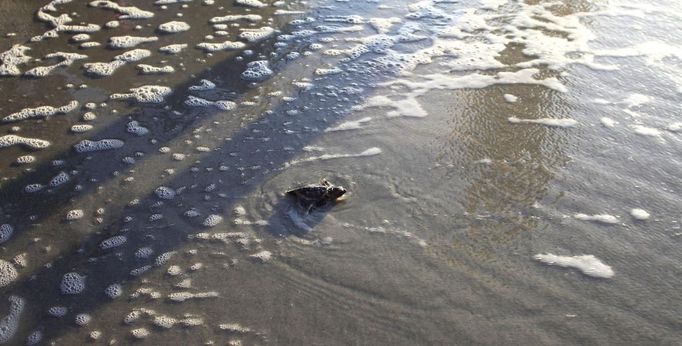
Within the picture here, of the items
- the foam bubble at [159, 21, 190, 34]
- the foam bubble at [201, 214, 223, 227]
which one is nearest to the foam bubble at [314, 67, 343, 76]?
the foam bubble at [159, 21, 190, 34]

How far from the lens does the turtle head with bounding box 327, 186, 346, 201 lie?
3.33 m

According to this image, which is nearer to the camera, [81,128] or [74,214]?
[74,214]

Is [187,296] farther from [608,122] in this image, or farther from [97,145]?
[608,122]

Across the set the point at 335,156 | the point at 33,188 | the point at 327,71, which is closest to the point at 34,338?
the point at 33,188

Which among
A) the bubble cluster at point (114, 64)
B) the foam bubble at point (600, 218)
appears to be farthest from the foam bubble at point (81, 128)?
the foam bubble at point (600, 218)

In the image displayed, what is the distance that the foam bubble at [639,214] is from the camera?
3.27 metres

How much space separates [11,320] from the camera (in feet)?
8.83

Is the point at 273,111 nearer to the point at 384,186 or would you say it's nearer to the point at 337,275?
the point at 384,186

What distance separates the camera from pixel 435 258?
9.89 ft

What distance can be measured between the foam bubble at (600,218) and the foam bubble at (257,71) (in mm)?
2646

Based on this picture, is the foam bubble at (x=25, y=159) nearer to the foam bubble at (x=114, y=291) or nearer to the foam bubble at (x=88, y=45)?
the foam bubble at (x=114, y=291)

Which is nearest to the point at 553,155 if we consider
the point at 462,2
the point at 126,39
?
the point at 462,2

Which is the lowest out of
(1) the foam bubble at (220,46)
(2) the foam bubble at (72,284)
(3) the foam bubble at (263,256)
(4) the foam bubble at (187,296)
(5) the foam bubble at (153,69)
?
(4) the foam bubble at (187,296)

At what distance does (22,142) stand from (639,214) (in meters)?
3.95
